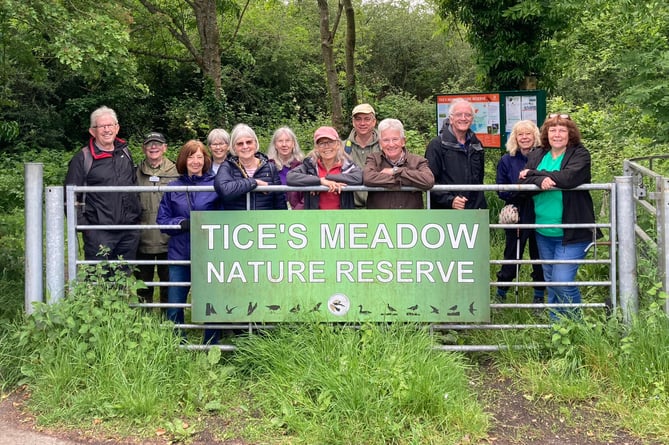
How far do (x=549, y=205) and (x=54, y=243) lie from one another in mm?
3723

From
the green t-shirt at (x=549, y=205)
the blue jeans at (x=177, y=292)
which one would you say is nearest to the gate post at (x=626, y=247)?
the green t-shirt at (x=549, y=205)

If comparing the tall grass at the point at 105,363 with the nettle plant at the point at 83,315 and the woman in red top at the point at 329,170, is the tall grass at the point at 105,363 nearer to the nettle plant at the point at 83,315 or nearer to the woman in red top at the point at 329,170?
the nettle plant at the point at 83,315

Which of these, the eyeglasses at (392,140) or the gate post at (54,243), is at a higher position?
the eyeglasses at (392,140)

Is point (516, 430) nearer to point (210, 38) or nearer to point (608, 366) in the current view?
point (608, 366)

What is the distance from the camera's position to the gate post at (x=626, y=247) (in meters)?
5.10

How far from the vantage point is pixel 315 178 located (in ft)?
17.2

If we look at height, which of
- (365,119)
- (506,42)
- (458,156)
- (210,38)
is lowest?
(458,156)

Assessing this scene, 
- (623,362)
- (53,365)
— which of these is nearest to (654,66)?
(623,362)

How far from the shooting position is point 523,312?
19.2ft

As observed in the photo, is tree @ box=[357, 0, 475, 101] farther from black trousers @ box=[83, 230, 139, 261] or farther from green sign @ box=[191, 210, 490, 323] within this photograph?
green sign @ box=[191, 210, 490, 323]

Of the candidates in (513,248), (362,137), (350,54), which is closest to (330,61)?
(350,54)

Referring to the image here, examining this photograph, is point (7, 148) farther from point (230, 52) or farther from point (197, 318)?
point (197, 318)

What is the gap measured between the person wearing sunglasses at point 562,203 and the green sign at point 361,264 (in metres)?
0.62

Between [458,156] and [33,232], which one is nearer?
[33,232]
